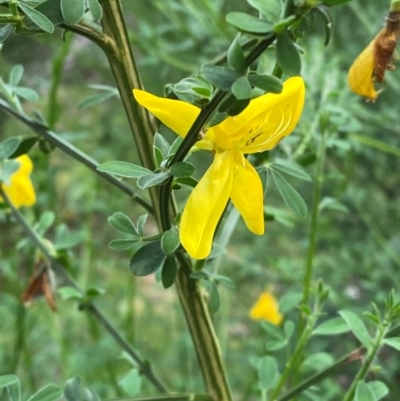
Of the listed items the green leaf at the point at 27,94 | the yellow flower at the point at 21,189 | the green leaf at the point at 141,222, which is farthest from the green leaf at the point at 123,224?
the yellow flower at the point at 21,189

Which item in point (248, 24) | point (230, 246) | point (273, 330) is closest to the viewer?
point (248, 24)

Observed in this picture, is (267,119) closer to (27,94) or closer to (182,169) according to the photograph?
(182,169)

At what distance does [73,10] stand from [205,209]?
0.27 feet

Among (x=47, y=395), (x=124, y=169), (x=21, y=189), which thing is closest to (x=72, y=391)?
(x=47, y=395)

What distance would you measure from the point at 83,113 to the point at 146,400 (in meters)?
1.40

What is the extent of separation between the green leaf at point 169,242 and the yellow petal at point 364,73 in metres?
0.11

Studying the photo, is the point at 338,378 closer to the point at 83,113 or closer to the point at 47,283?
the point at 47,283

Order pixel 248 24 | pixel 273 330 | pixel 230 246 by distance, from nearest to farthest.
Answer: pixel 248 24 → pixel 273 330 → pixel 230 246

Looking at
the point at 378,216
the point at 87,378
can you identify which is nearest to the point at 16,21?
the point at 87,378

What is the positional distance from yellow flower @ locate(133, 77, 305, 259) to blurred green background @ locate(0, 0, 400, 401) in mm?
397

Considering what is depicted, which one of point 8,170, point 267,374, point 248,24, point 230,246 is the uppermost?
point 248,24

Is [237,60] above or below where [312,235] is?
above

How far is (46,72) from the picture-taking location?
4.95 ft

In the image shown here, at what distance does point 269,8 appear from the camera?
179 millimetres
